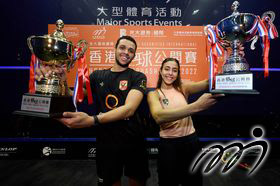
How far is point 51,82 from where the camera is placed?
1.02 m

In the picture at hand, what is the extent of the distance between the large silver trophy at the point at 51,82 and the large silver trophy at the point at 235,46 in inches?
35.1

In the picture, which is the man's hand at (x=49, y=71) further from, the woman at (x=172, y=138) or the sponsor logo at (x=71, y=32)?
the sponsor logo at (x=71, y=32)

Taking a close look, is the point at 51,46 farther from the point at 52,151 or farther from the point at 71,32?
the point at 52,151

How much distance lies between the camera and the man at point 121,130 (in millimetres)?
1115

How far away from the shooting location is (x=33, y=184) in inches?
77.6

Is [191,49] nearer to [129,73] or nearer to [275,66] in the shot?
[275,66]

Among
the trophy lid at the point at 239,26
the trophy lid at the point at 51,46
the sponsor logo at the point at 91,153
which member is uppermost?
the trophy lid at the point at 239,26

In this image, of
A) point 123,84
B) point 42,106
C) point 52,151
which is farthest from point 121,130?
point 52,151

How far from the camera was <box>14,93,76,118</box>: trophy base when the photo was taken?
91 cm

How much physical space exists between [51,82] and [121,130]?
0.55 metres

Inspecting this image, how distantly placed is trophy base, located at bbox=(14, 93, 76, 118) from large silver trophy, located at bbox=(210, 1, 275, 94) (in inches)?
34.9

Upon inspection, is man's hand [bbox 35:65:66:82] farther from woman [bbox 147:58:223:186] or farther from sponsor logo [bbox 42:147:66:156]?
sponsor logo [bbox 42:147:66:156]

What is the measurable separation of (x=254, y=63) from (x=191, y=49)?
3.34 feet

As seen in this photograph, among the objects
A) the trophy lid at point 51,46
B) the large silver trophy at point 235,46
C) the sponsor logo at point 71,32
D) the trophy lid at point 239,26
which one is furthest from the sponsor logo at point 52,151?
the trophy lid at point 239,26
